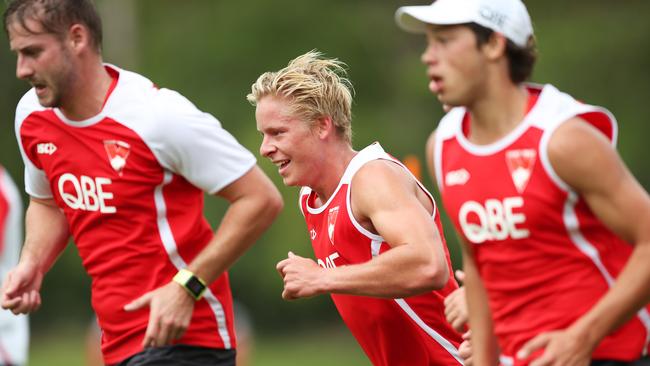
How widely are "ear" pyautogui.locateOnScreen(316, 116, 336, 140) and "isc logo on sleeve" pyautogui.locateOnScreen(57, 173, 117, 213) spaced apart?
0.93 m

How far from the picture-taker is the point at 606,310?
14.1ft

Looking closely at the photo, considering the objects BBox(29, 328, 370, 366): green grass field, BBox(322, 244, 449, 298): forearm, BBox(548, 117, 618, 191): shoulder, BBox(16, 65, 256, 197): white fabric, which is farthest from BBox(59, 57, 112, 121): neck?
BBox(29, 328, 370, 366): green grass field

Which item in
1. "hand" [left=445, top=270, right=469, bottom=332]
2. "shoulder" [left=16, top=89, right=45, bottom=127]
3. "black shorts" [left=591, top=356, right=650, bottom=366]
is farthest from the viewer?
"shoulder" [left=16, top=89, right=45, bottom=127]

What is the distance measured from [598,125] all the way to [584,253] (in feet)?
1.43

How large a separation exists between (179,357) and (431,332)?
1080mm

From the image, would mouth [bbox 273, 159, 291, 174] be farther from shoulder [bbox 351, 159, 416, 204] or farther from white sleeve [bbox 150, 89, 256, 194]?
shoulder [bbox 351, 159, 416, 204]

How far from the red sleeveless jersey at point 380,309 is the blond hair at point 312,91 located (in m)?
0.26

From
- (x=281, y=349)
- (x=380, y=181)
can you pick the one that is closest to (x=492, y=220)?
(x=380, y=181)

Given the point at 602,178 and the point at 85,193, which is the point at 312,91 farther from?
the point at 602,178

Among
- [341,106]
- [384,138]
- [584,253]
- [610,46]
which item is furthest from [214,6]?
[584,253]

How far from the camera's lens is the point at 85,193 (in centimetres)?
571

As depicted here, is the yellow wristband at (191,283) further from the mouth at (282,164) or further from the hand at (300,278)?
the mouth at (282,164)

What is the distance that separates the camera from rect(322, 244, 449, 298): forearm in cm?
517

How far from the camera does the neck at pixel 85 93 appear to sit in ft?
18.7
